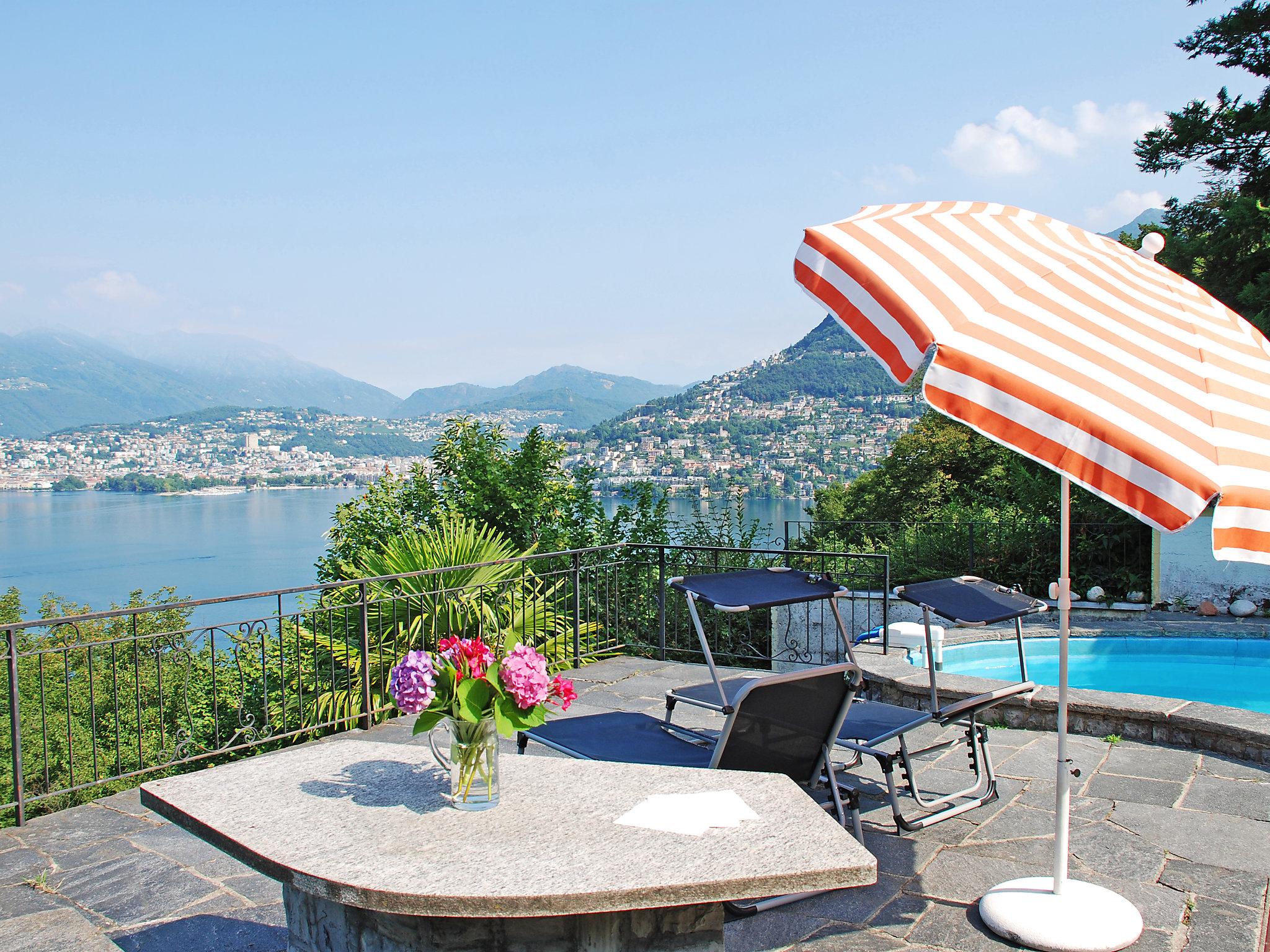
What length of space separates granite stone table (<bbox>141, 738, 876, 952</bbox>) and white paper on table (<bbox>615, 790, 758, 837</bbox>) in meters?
0.03

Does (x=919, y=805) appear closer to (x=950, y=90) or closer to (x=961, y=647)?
(x=961, y=647)

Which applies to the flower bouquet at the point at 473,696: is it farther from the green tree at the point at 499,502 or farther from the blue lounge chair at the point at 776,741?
the green tree at the point at 499,502

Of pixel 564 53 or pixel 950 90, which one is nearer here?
pixel 950 90

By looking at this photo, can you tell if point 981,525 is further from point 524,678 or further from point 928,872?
point 524,678

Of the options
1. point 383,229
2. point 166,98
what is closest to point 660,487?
point 166,98

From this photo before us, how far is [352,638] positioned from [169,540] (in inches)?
1559

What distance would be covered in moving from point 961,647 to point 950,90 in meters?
5.29

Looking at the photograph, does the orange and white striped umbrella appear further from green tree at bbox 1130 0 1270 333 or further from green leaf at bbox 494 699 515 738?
green tree at bbox 1130 0 1270 333

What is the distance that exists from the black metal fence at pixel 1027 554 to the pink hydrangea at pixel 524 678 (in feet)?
31.6

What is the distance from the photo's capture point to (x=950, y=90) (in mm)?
8555

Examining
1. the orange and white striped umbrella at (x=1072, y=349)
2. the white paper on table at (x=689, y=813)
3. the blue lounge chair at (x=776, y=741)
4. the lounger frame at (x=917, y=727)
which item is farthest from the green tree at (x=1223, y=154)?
the white paper on table at (x=689, y=813)

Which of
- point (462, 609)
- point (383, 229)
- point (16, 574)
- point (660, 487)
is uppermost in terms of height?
point (383, 229)

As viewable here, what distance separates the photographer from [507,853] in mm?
1981

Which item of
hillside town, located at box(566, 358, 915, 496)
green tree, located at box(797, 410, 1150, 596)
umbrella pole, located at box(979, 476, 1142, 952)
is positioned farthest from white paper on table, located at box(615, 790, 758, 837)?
hillside town, located at box(566, 358, 915, 496)
